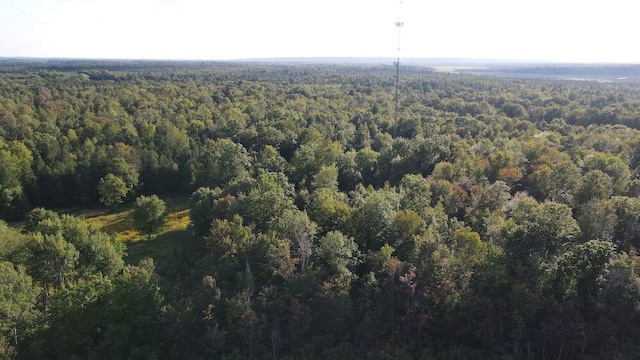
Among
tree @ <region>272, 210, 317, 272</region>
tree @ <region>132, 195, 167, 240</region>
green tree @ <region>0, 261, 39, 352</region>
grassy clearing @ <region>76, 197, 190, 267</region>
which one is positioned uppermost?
tree @ <region>272, 210, 317, 272</region>

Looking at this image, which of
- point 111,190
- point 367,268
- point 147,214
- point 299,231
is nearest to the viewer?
point 367,268

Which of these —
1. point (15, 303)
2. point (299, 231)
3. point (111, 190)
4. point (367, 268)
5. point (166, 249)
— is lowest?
point (166, 249)

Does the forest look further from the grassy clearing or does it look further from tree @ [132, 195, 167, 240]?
the grassy clearing

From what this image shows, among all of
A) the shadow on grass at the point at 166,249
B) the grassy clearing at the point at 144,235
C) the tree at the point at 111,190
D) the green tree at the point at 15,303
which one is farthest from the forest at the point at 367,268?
the tree at the point at 111,190

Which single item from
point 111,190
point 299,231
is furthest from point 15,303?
point 111,190

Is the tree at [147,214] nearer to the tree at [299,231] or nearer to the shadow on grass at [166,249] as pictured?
the shadow on grass at [166,249]

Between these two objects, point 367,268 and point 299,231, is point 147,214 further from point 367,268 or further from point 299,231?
point 367,268

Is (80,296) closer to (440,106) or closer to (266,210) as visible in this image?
(266,210)

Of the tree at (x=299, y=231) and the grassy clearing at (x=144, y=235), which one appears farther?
the grassy clearing at (x=144, y=235)

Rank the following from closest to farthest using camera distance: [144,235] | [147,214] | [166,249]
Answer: [166,249]
[147,214]
[144,235]

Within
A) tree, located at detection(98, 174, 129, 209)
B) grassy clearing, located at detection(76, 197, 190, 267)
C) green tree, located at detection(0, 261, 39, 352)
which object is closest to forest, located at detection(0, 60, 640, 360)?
green tree, located at detection(0, 261, 39, 352)
